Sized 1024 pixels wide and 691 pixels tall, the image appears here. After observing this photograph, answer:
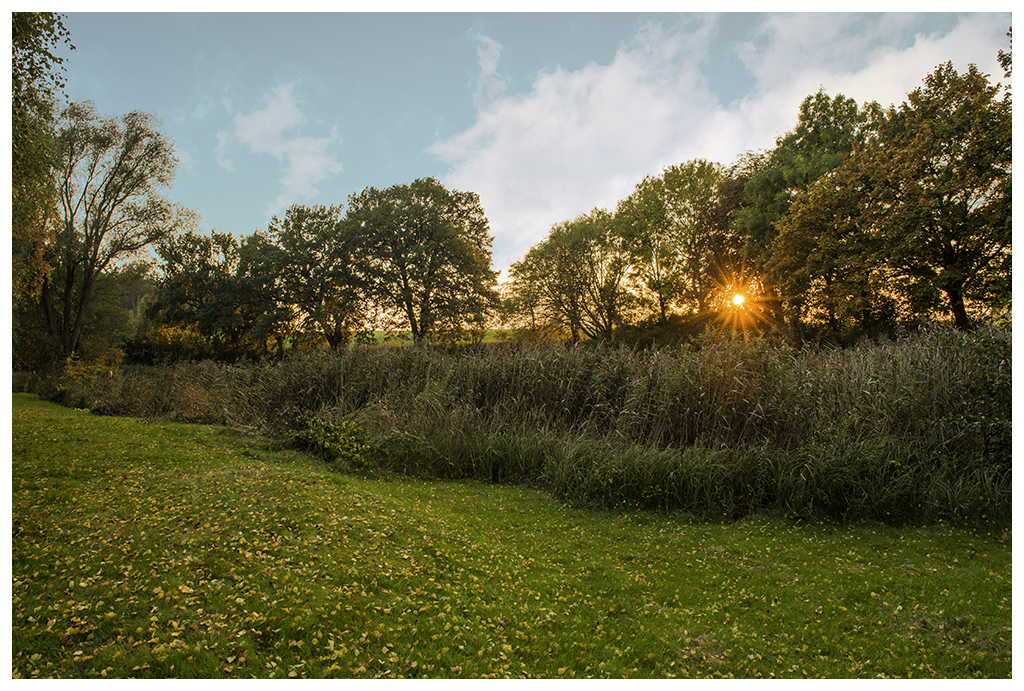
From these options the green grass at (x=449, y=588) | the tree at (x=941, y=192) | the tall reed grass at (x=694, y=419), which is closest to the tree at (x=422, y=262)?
the tall reed grass at (x=694, y=419)

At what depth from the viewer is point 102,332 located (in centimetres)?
2766

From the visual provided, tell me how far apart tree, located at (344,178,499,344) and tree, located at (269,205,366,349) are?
88 centimetres

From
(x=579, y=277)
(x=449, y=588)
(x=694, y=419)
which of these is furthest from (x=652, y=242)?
(x=449, y=588)

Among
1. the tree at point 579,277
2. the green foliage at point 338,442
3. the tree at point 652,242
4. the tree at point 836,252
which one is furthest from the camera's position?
the tree at point 579,277

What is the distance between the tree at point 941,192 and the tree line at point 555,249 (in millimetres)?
84

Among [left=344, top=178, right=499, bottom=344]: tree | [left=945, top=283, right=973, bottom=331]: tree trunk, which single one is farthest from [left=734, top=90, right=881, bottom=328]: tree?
[left=344, top=178, right=499, bottom=344]: tree

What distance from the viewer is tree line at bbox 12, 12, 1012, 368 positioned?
17.5m

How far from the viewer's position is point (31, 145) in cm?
1237

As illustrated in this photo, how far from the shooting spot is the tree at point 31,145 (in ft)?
26.6

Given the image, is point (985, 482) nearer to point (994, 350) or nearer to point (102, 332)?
point (994, 350)

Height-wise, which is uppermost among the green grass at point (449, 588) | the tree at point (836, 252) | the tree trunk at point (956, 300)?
the tree at point (836, 252)

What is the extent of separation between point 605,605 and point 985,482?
5.46 meters

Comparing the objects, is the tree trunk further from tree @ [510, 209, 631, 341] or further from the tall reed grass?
tree @ [510, 209, 631, 341]

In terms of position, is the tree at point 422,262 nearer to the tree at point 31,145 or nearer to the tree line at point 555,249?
the tree line at point 555,249
